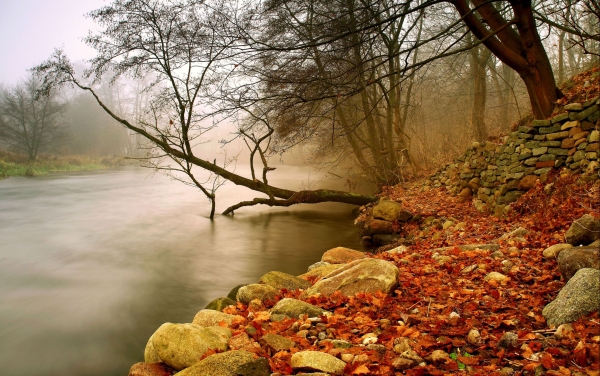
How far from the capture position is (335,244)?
10.2m

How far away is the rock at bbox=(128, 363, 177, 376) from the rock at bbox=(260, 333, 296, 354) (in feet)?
3.35

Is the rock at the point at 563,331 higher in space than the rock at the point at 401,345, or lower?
higher

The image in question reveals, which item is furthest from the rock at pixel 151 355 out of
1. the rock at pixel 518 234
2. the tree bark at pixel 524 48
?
the tree bark at pixel 524 48

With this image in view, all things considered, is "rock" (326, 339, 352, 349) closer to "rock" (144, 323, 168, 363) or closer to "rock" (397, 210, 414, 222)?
"rock" (144, 323, 168, 363)

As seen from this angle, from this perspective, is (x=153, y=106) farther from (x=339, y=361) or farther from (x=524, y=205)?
(x=339, y=361)

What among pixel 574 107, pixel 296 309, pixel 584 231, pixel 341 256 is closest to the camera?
pixel 296 309

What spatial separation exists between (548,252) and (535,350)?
1916 millimetres

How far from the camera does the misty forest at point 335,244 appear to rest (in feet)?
8.81

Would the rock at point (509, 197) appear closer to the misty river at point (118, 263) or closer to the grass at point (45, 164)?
the misty river at point (118, 263)

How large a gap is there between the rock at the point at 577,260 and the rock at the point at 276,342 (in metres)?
2.34

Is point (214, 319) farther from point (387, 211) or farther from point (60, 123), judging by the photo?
point (60, 123)

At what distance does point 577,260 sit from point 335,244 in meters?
7.29

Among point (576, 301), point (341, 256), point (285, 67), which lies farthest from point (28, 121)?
point (576, 301)

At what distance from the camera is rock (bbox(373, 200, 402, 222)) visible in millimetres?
9648
